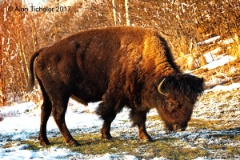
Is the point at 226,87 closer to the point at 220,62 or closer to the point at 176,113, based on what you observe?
the point at 220,62

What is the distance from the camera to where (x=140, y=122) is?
20.6 feet

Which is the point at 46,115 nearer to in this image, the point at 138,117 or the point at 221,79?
the point at 138,117

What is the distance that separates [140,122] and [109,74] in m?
1.06

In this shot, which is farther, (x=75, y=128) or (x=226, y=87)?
(x=226, y=87)

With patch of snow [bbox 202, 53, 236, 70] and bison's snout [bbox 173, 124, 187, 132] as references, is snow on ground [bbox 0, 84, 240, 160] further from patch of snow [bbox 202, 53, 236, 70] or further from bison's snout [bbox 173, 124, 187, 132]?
patch of snow [bbox 202, 53, 236, 70]

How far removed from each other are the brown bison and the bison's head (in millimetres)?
17

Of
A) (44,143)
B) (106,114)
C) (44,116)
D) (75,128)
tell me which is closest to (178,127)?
(106,114)

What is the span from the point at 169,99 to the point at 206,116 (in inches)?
132

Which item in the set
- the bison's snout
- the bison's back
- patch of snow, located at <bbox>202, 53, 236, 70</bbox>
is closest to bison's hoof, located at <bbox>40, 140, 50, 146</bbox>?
the bison's back

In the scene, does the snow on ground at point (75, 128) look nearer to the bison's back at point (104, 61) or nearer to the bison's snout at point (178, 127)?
the bison's snout at point (178, 127)

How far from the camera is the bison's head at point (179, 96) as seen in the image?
5414 millimetres

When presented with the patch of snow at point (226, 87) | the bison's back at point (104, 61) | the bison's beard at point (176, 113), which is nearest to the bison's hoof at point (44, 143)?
the bison's back at point (104, 61)

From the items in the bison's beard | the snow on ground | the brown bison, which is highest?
the brown bison

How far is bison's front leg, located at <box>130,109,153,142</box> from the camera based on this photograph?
20.2 ft
